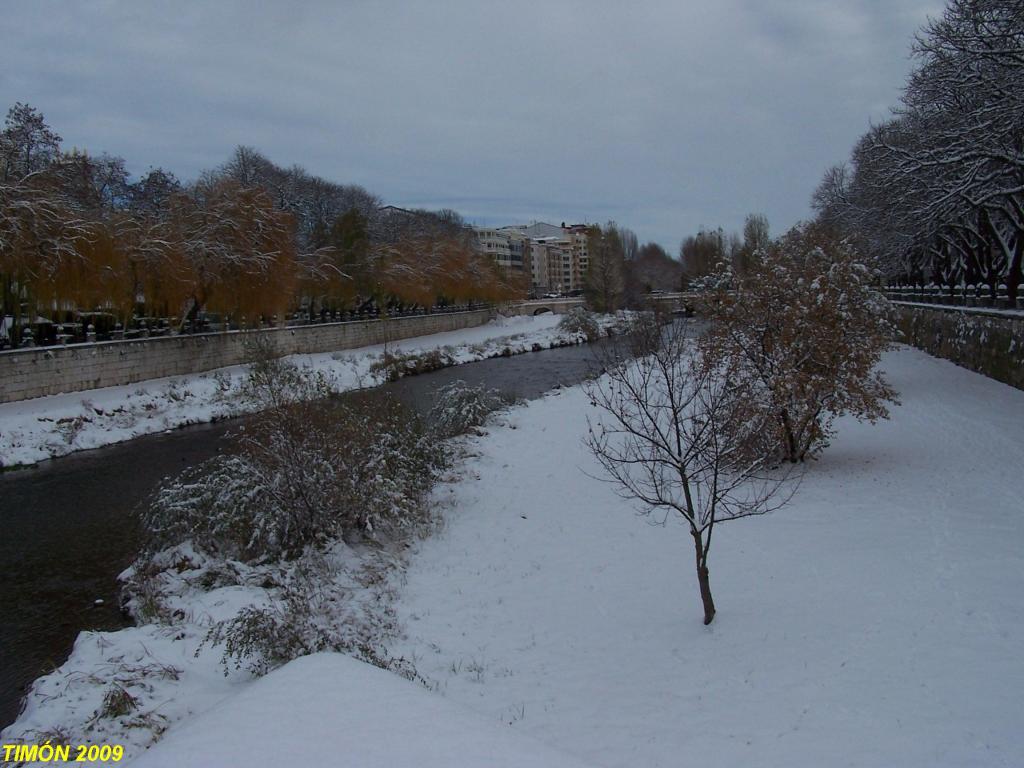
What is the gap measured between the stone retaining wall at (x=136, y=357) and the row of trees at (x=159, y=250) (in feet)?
4.13

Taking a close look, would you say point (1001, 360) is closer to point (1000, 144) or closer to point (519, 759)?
point (1000, 144)

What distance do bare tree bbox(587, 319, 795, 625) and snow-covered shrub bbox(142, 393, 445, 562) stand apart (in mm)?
3627

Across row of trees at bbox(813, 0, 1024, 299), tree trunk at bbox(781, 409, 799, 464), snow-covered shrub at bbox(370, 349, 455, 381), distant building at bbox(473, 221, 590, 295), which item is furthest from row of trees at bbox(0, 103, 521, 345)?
distant building at bbox(473, 221, 590, 295)

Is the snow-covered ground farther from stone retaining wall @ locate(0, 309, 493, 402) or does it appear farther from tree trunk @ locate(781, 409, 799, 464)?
stone retaining wall @ locate(0, 309, 493, 402)

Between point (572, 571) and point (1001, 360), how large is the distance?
18.8m

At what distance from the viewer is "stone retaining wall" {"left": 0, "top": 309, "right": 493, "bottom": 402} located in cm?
2320

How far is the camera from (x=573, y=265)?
168 m

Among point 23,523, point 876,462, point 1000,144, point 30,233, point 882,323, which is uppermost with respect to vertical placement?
point 1000,144

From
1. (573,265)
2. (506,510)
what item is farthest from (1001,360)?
(573,265)

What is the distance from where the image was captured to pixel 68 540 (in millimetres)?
12672

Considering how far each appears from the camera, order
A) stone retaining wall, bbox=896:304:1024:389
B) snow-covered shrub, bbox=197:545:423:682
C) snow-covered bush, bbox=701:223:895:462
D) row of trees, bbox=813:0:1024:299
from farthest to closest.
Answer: stone retaining wall, bbox=896:304:1024:389 < row of trees, bbox=813:0:1024:299 < snow-covered bush, bbox=701:223:895:462 < snow-covered shrub, bbox=197:545:423:682

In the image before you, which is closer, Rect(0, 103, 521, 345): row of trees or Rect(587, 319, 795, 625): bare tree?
Rect(587, 319, 795, 625): bare tree

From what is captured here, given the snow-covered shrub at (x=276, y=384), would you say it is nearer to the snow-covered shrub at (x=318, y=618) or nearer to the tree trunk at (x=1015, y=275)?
the snow-covered shrub at (x=318, y=618)

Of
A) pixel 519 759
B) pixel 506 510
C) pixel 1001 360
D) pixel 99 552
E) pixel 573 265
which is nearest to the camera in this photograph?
pixel 519 759
